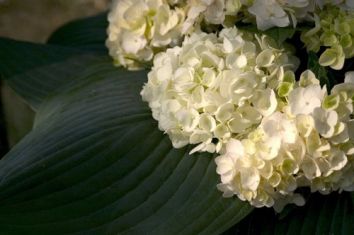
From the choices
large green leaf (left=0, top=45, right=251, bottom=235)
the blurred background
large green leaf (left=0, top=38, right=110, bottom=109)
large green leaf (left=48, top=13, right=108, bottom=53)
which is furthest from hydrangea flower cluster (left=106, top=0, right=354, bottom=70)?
the blurred background

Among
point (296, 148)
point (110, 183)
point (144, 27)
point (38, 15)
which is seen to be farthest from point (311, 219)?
point (38, 15)

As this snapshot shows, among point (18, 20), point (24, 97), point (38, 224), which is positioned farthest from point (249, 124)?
point (18, 20)

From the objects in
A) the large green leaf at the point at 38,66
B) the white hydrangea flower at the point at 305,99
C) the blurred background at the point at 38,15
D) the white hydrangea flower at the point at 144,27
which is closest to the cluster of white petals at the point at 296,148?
the white hydrangea flower at the point at 305,99

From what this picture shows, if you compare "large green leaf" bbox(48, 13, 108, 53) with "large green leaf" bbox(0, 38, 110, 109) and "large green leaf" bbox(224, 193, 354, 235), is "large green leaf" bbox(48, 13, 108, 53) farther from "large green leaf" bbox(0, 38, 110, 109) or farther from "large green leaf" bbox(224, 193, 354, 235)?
"large green leaf" bbox(224, 193, 354, 235)

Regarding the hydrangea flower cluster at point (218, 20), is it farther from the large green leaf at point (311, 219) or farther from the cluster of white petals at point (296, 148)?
the large green leaf at point (311, 219)

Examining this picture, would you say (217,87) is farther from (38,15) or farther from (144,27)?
(38,15)

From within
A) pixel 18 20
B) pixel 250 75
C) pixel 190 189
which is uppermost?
pixel 250 75

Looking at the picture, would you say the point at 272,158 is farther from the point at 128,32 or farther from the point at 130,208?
the point at 128,32
